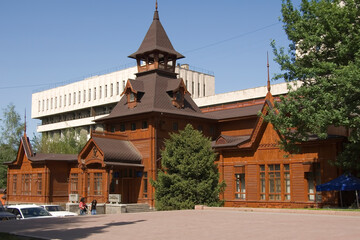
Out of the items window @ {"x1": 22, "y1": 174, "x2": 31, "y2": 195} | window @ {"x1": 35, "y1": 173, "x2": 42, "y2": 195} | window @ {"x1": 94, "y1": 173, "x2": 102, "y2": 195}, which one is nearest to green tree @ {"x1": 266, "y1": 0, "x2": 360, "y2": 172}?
window @ {"x1": 94, "y1": 173, "x2": 102, "y2": 195}

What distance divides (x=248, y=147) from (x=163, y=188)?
7.92m

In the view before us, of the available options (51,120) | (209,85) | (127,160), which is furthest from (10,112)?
(127,160)

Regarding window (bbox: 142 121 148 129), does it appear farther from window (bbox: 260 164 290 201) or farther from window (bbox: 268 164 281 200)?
window (bbox: 268 164 281 200)

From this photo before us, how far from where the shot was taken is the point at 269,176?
3638 cm

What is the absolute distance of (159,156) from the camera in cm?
4228

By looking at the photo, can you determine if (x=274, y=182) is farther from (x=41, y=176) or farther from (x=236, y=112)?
(x=41, y=176)

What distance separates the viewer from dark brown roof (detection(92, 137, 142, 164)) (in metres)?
40.3

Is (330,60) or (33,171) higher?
(330,60)

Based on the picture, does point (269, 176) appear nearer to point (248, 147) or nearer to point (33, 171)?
point (248, 147)

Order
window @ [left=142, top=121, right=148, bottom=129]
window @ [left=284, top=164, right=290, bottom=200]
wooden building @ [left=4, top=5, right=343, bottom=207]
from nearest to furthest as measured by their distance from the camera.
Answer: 1. wooden building @ [left=4, top=5, right=343, bottom=207]
2. window @ [left=284, top=164, right=290, bottom=200]
3. window @ [left=142, top=121, right=148, bottom=129]

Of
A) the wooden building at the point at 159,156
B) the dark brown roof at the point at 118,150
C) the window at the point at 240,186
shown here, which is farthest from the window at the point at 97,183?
the window at the point at 240,186

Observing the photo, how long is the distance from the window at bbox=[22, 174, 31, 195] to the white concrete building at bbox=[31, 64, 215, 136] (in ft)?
105

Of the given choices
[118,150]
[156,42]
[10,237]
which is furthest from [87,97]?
[10,237]

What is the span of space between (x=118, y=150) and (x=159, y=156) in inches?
152
